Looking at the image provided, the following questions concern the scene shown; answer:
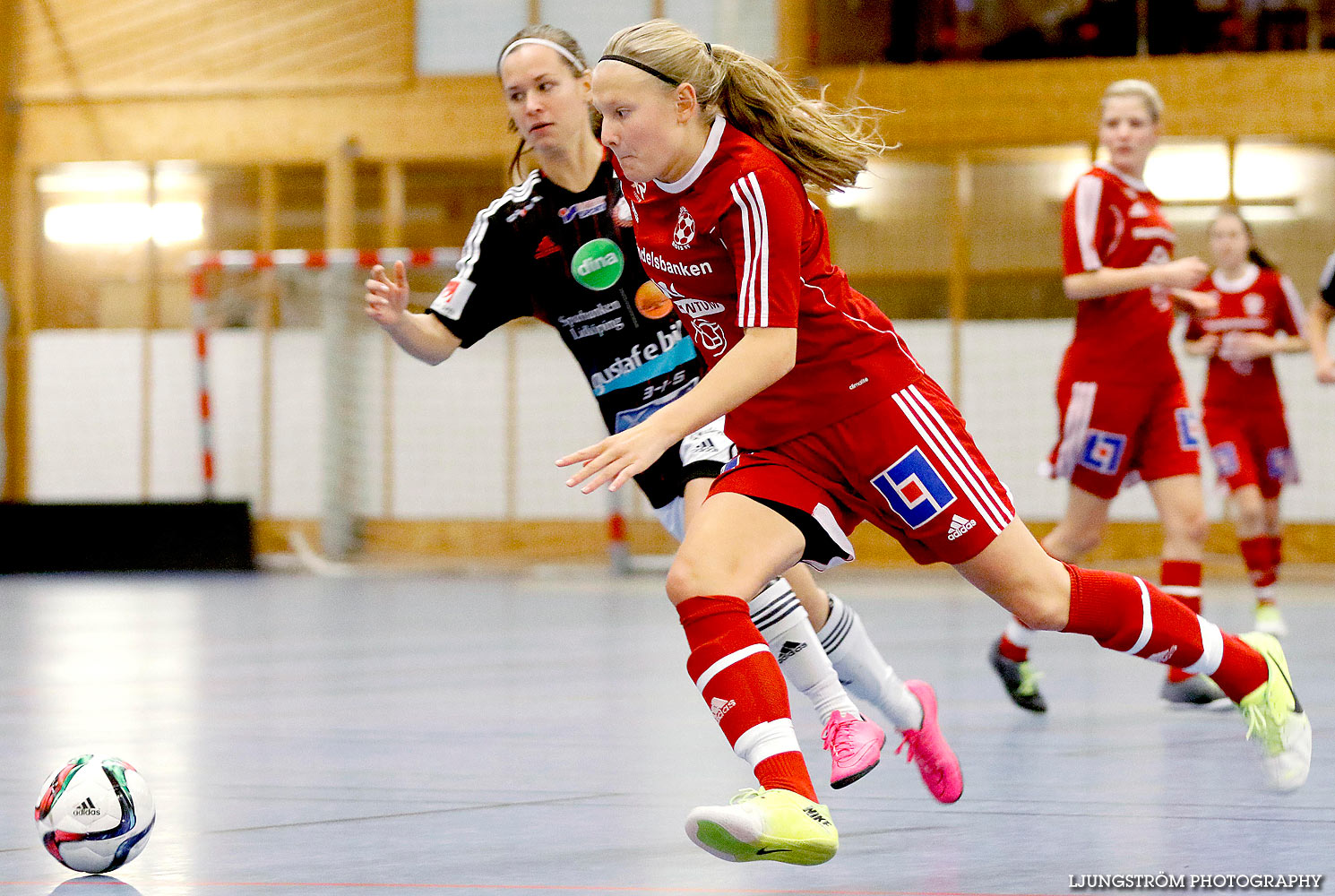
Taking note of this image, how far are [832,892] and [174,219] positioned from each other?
41.5 ft

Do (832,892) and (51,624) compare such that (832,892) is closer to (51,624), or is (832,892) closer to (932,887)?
(932,887)

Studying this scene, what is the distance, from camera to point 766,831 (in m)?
2.38

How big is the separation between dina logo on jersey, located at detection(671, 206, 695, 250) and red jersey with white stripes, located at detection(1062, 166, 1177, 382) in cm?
245

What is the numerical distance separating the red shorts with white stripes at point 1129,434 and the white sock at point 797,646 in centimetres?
195

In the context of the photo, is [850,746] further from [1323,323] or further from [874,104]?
[874,104]

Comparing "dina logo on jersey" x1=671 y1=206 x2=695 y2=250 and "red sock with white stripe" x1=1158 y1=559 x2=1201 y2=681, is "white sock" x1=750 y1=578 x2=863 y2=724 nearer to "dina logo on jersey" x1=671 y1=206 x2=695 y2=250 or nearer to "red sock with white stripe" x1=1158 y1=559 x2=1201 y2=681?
"dina logo on jersey" x1=671 y1=206 x2=695 y2=250

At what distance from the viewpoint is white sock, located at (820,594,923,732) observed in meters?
3.44

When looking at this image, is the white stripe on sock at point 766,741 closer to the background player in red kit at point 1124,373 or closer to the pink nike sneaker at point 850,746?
the pink nike sneaker at point 850,746

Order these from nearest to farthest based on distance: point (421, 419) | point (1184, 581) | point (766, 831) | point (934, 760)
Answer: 1. point (766, 831)
2. point (934, 760)
3. point (1184, 581)
4. point (421, 419)

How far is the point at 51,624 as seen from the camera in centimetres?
784

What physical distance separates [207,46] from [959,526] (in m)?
12.6

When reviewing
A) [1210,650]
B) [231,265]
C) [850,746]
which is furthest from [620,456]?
[231,265]

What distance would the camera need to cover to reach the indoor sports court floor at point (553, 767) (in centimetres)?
265

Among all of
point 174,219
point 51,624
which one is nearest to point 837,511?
point 51,624
